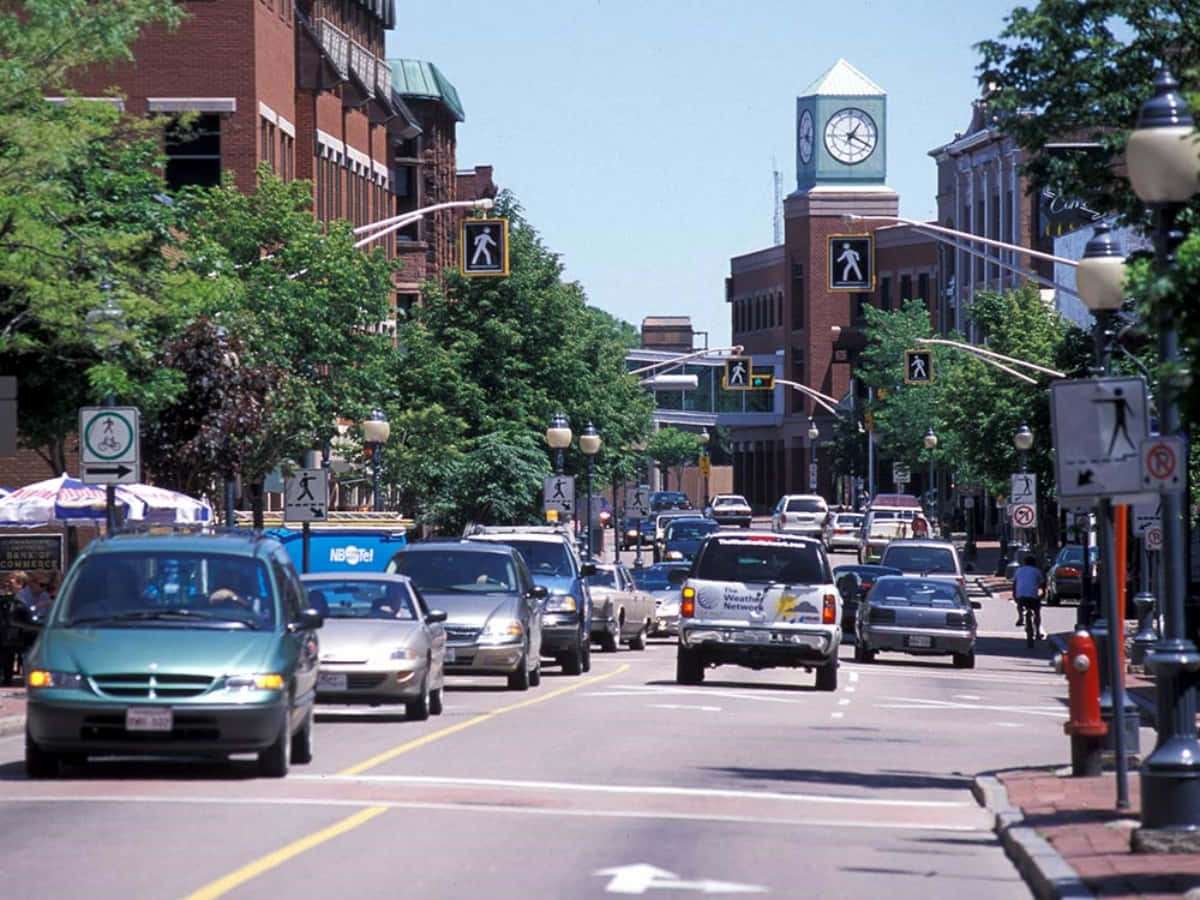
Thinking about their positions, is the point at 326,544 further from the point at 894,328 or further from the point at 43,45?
the point at 894,328

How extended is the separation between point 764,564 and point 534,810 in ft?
50.9

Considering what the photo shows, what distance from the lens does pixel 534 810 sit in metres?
15.5

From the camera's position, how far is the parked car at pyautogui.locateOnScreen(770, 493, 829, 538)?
9694 cm

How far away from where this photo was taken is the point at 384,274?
151 ft

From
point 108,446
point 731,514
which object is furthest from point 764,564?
point 731,514

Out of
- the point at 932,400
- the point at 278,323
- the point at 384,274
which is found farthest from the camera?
the point at 932,400

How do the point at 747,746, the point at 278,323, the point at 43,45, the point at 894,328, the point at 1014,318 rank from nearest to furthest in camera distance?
the point at 747,746, the point at 43,45, the point at 278,323, the point at 1014,318, the point at 894,328

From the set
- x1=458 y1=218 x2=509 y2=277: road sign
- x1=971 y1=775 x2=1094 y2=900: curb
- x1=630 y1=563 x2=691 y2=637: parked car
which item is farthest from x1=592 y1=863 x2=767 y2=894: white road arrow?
x1=630 y1=563 x2=691 y2=637: parked car

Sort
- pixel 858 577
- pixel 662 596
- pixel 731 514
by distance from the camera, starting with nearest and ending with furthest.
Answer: pixel 858 577 → pixel 662 596 → pixel 731 514

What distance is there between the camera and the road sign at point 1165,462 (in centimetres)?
1418

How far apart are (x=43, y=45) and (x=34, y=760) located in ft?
42.3

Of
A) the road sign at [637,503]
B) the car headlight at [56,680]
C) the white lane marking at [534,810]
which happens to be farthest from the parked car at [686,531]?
the white lane marking at [534,810]

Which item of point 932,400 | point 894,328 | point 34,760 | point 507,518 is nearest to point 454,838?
point 34,760

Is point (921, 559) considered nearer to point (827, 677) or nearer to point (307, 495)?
point (307, 495)
